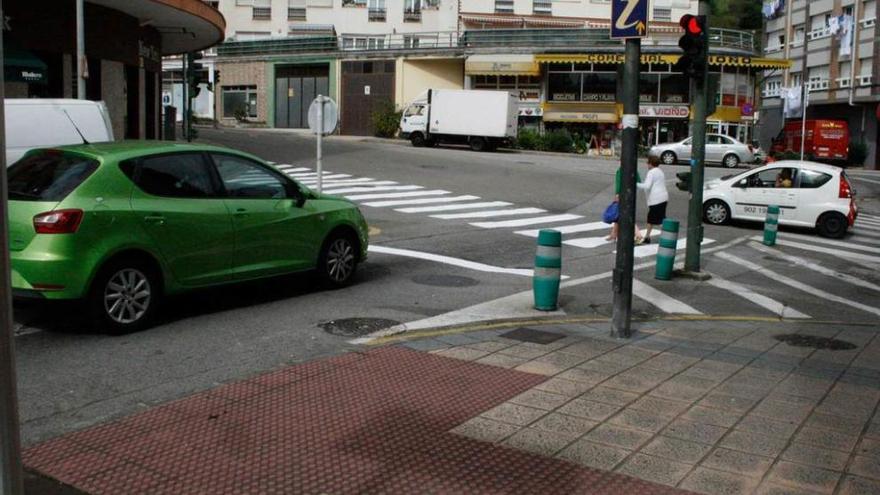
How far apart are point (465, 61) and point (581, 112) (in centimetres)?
777

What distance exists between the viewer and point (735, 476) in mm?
5039

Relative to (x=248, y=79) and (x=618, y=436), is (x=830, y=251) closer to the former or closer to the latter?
(x=618, y=436)

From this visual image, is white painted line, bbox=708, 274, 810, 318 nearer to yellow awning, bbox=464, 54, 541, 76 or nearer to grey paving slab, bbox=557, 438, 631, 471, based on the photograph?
grey paving slab, bbox=557, 438, 631, 471

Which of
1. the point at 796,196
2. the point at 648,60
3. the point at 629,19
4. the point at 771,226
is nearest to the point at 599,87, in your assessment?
the point at 648,60

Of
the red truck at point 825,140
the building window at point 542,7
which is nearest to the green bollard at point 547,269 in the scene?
the red truck at point 825,140

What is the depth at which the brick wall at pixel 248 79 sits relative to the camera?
199ft

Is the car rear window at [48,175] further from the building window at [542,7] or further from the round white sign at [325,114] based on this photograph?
the building window at [542,7]

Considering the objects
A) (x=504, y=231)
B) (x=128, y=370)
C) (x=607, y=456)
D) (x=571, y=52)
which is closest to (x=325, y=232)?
(x=128, y=370)

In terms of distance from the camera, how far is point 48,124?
1206 cm

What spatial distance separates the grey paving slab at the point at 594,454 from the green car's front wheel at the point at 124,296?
450 centimetres

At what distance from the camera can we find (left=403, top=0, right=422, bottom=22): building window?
61.7 metres

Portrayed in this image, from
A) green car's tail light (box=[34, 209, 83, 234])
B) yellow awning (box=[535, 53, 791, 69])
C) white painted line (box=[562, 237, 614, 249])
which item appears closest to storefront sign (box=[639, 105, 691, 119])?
yellow awning (box=[535, 53, 791, 69])

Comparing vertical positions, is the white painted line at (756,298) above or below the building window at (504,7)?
below

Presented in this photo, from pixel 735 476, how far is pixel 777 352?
3.80 metres
